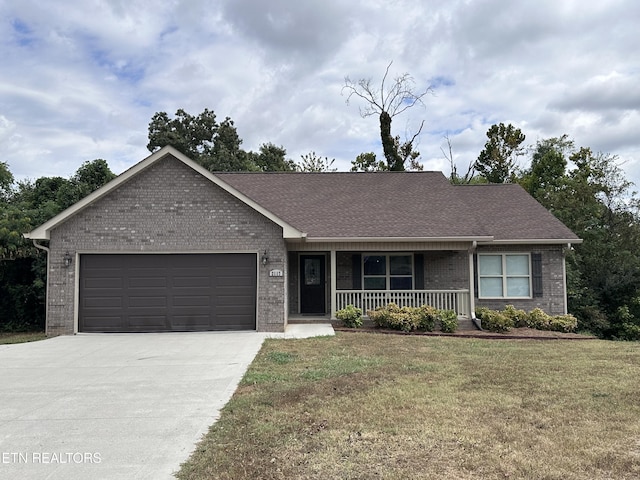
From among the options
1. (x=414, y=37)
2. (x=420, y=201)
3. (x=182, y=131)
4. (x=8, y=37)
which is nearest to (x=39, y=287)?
(x=8, y=37)

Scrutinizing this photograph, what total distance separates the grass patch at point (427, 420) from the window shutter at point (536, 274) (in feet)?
19.1

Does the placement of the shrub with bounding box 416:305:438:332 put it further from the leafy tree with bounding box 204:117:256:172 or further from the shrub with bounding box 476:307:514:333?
the leafy tree with bounding box 204:117:256:172

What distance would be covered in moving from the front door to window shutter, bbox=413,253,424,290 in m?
3.00

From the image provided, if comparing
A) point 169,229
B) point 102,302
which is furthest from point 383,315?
point 102,302

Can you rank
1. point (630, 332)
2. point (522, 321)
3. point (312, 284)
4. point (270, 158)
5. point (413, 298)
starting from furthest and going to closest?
point (270, 158), point (630, 332), point (312, 284), point (413, 298), point (522, 321)

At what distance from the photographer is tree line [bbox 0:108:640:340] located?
51.2 feet

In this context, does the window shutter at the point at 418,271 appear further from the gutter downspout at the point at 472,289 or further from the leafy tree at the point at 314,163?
the leafy tree at the point at 314,163

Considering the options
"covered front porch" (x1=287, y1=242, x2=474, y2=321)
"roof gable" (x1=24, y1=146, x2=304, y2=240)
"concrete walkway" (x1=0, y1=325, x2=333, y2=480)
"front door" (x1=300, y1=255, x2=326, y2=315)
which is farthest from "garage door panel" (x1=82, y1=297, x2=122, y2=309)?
"front door" (x1=300, y1=255, x2=326, y2=315)

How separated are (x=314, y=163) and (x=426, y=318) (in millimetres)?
31546

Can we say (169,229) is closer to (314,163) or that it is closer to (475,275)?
(475,275)

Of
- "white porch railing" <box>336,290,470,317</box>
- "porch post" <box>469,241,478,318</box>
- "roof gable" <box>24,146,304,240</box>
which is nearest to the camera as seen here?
"roof gable" <box>24,146,304,240</box>

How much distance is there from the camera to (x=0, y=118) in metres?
23.8

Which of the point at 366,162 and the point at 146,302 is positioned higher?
the point at 366,162

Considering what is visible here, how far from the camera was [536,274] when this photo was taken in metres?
15.4
